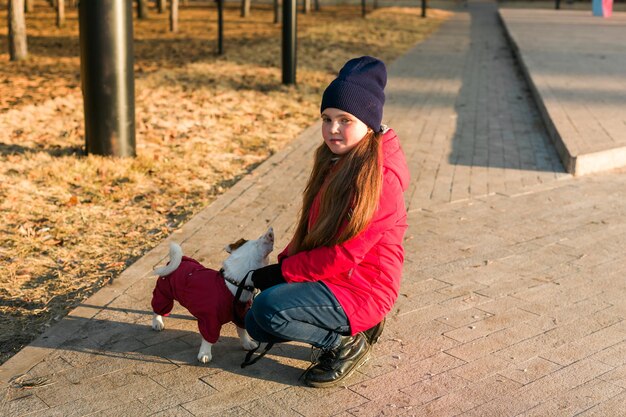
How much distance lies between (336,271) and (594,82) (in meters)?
9.37

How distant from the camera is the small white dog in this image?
3.75 metres

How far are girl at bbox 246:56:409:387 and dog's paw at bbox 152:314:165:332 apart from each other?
68 centimetres

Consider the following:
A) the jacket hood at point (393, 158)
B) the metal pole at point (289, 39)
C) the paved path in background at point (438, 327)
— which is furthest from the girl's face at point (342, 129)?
the metal pole at point (289, 39)

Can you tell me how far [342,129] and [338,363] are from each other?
3.28 feet

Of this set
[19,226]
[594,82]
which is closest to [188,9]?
[594,82]

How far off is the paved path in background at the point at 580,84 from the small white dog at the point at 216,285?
4.34 metres

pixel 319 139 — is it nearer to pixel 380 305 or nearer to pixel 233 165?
pixel 233 165

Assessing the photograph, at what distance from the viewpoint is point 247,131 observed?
29.4 ft

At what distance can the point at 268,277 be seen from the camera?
3660 mm

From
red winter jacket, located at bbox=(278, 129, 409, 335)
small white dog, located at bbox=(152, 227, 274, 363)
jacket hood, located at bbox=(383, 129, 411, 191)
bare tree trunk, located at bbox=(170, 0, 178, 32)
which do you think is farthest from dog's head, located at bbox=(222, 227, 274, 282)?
bare tree trunk, located at bbox=(170, 0, 178, 32)

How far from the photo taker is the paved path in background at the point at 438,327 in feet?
11.8

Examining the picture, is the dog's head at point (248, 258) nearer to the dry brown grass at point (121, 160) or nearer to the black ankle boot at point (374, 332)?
the black ankle boot at point (374, 332)

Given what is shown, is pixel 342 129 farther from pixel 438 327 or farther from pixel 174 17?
pixel 174 17

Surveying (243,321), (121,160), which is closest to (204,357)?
(243,321)
